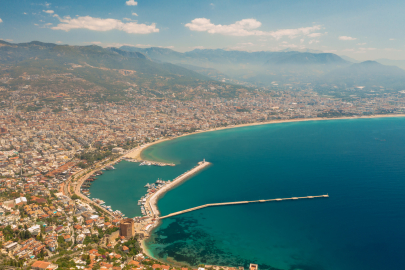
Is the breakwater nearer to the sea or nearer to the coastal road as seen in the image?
the sea

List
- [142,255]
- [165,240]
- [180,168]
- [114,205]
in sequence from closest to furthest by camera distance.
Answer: [142,255] → [165,240] → [114,205] → [180,168]

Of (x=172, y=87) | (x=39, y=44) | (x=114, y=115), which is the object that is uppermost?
(x=39, y=44)

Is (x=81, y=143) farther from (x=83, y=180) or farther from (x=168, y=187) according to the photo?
(x=168, y=187)

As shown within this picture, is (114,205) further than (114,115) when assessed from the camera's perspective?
No

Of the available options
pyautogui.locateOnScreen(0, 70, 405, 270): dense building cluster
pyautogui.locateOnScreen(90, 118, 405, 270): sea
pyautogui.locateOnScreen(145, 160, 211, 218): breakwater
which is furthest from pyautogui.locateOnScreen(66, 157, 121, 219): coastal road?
pyautogui.locateOnScreen(145, 160, 211, 218): breakwater

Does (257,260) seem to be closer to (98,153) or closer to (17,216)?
(17,216)

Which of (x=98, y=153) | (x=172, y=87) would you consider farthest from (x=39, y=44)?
(x=98, y=153)

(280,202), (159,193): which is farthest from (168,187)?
(280,202)

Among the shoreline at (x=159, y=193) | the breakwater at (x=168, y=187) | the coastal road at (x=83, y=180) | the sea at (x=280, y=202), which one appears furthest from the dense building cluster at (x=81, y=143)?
the sea at (x=280, y=202)
